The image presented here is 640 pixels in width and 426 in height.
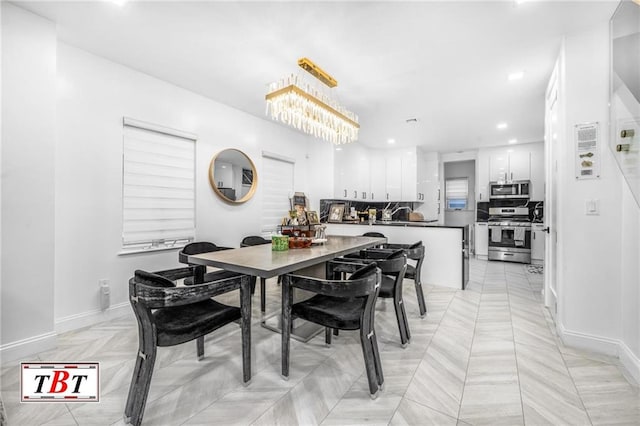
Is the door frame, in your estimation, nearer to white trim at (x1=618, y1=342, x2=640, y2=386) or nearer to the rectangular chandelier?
white trim at (x1=618, y1=342, x2=640, y2=386)

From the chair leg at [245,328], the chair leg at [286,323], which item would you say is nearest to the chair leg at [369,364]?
the chair leg at [286,323]

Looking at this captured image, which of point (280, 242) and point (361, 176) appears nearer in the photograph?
point (280, 242)

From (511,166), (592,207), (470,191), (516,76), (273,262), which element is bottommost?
(273,262)

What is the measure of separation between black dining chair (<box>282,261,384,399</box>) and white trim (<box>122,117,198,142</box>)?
2.47 meters

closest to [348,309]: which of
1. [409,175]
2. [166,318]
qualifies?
[166,318]

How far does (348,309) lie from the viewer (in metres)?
1.79

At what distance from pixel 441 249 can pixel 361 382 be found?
285 cm

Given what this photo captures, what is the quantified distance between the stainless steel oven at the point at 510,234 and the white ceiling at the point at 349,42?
2.90 meters

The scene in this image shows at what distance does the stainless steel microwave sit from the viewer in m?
5.89

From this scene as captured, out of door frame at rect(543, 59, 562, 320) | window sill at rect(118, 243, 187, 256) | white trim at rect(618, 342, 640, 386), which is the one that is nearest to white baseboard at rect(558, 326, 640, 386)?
white trim at rect(618, 342, 640, 386)

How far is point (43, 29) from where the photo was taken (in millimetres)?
2195

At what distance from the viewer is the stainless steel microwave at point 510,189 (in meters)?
5.89

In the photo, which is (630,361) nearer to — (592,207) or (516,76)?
(592,207)

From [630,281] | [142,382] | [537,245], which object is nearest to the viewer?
[142,382]
